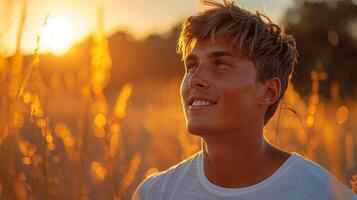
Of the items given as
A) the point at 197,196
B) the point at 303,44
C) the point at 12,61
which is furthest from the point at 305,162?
the point at 303,44

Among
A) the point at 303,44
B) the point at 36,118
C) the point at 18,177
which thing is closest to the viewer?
the point at 36,118

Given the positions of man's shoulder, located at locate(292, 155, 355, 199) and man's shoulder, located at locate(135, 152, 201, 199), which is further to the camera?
man's shoulder, located at locate(135, 152, 201, 199)

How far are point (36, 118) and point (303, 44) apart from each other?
19647 mm

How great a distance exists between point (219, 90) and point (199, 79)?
10 cm

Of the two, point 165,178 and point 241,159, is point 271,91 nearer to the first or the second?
point 241,159

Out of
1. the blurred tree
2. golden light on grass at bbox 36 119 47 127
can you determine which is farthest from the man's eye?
the blurred tree

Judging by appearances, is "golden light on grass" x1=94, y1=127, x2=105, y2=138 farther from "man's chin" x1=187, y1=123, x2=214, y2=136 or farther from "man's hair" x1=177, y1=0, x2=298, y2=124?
"man's hair" x1=177, y1=0, x2=298, y2=124

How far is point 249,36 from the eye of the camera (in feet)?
9.66

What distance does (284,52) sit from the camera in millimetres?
3141

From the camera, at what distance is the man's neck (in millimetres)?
2814

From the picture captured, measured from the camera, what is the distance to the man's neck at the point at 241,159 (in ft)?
9.23

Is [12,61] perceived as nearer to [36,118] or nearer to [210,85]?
[36,118]

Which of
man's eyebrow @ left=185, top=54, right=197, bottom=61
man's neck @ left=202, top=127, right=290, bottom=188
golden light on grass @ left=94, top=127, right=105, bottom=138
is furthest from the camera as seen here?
man's eyebrow @ left=185, top=54, right=197, bottom=61

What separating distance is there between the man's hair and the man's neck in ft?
0.87
